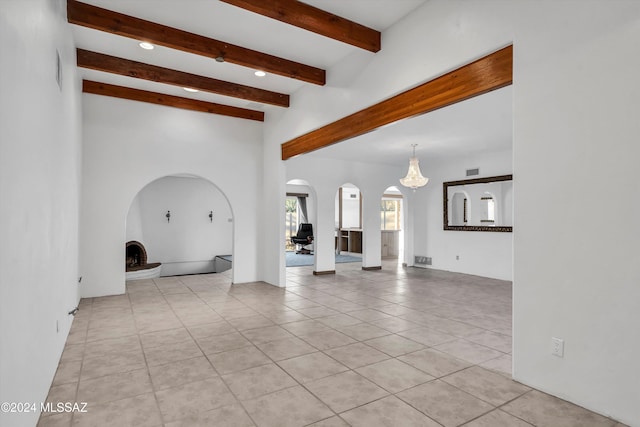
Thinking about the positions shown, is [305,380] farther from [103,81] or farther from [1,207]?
[103,81]

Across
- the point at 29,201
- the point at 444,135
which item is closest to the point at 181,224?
the point at 444,135

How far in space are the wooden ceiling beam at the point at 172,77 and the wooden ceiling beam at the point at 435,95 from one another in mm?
1318

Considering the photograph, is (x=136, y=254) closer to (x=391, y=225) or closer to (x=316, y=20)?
(x=316, y=20)

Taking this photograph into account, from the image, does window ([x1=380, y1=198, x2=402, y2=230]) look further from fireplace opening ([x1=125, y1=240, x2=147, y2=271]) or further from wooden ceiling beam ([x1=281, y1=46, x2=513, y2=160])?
wooden ceiling beam ([x1=281, y1=46, x2=513, y2=160])

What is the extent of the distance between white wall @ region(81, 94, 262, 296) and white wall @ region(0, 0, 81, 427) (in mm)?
2644

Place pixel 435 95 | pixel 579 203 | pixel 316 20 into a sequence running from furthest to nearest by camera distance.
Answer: pixel 316 20
pixel 435 95
pixel 579 203

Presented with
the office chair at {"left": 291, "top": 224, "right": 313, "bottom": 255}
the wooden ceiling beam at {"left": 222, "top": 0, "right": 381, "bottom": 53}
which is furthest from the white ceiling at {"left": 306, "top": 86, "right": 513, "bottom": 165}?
the office chair at {"left": 291, "top": 224, "right": 313, "bottom": 255}

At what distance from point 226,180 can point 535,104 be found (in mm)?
5096

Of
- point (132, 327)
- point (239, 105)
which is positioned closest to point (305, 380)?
point (132, 327)

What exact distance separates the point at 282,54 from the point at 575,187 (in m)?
3.48

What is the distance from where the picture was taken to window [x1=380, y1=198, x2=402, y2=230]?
1395 cm

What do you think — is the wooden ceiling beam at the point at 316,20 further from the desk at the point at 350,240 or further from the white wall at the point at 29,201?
the desk at the point at 350,240

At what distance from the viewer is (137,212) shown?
9.46 metres

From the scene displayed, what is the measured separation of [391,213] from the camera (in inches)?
557
